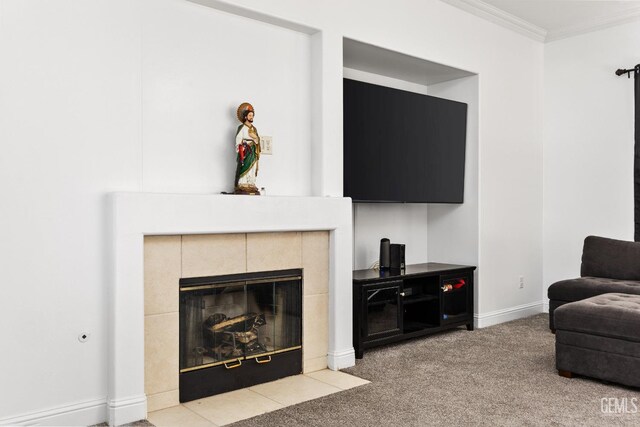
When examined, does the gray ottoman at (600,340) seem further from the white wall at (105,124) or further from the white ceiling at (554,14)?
the white ceiling at (554,14)

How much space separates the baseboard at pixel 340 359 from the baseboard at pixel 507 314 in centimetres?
163

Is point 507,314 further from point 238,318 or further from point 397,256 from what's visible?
point 238,318

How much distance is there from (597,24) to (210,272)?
4.36 meters

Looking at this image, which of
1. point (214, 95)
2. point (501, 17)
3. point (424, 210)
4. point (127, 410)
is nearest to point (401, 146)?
point (424, 210)

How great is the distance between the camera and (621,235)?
16.8ft

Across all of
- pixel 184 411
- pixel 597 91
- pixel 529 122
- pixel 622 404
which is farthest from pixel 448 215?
pixel 184 411

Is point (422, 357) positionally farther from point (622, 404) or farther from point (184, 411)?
point (184, 411)

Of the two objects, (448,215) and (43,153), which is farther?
(448,215)

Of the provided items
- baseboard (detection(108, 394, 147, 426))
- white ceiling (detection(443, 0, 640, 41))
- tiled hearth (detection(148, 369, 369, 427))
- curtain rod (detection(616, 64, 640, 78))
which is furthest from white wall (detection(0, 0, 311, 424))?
curtain rod (detection(616, 64, 640, 78))

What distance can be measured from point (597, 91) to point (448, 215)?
1898 mm

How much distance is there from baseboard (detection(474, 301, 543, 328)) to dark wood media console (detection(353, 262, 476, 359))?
166 mm

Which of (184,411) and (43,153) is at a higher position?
(43,153)

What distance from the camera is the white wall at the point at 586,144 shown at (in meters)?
5.10

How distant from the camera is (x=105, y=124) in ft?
9.22
